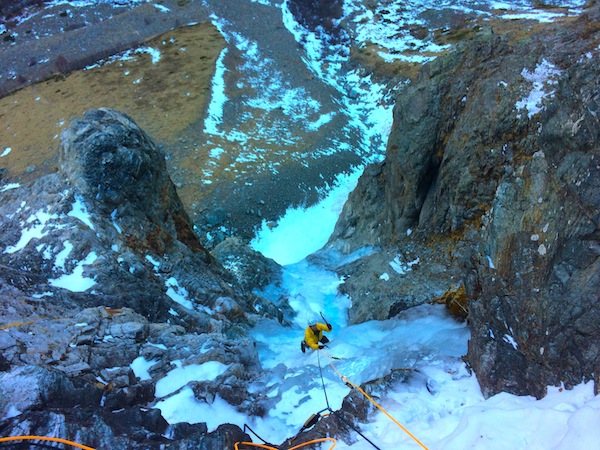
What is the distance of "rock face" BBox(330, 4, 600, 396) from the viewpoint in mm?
5578

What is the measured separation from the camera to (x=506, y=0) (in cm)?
5103

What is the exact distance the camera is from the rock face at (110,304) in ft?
18.3

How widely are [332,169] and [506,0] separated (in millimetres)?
41863

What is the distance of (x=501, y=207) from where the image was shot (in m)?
7.83

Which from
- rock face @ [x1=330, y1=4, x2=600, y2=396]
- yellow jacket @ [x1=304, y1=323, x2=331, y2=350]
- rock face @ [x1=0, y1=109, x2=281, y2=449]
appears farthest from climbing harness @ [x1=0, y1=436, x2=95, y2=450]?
yellow jacket @ [x1=304, y1=323, x2=331, y2=350]

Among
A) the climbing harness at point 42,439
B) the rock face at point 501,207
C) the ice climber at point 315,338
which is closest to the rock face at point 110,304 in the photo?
the climbing harness at point 42,439

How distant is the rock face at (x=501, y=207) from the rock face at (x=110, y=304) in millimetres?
4772

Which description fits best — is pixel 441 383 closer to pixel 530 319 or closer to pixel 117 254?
pixel 530 319

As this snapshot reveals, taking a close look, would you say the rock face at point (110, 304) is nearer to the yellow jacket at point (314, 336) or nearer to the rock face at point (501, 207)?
the yellow jacket at point (314, 336)

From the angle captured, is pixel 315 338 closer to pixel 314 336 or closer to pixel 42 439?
pixel 314 336

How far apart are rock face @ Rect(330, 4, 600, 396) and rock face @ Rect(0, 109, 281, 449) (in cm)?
477

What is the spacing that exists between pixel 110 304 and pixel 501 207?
9.50 m

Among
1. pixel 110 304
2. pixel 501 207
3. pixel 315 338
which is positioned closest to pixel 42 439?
pixel 110 304

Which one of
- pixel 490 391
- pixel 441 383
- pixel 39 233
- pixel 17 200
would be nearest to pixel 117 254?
pixel 39 233
